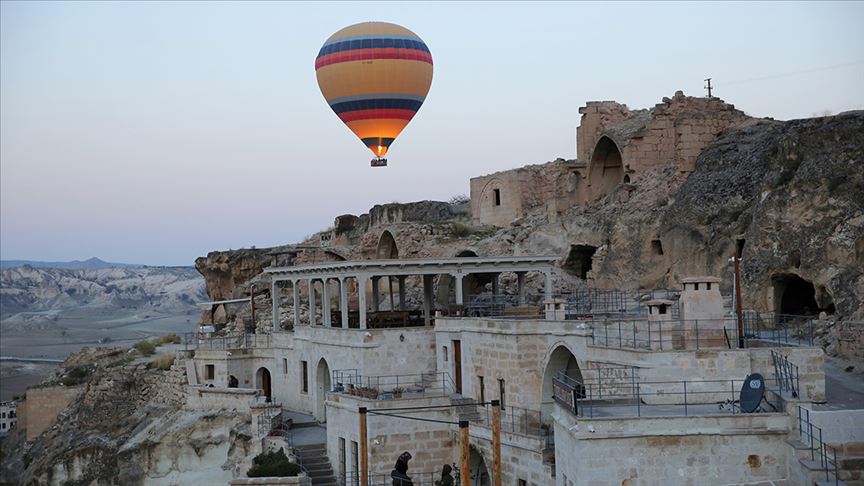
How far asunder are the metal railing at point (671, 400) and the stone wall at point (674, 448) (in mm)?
647

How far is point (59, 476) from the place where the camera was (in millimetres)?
41500

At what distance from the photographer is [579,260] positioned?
4278 centimetres

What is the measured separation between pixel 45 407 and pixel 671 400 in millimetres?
36473

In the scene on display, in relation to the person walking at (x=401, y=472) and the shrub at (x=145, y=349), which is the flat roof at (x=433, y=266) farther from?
the shrub at (x=145, y=349)

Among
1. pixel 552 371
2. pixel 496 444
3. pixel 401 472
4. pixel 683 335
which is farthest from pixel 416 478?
pixel 683 335

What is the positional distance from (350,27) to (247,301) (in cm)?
1505

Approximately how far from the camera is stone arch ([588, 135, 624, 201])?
147 feet

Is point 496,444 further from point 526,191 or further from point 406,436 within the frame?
point 526,191

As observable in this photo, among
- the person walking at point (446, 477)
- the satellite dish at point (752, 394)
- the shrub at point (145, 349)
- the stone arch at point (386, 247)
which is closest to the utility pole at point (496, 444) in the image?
the person walking at point (446, 477)

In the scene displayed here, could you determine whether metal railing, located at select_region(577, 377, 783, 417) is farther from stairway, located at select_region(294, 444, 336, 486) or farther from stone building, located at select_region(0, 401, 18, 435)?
stone building, located at select_region(0, 401, 18, 435)

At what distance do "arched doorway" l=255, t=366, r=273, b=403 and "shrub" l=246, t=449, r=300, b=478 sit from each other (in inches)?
395

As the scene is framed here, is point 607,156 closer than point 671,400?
→ No

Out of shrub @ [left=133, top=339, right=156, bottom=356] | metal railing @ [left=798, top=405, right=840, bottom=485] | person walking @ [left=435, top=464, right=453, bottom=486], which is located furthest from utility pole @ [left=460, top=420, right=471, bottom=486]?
shrub @ [left=133, top=339, right=156, bottom=356]

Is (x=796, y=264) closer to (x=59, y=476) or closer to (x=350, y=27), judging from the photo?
(x=350, y=27)
